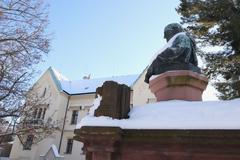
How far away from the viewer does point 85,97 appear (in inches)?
1111

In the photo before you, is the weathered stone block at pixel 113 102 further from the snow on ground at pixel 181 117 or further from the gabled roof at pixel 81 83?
the gabled roof at pixel 81 83

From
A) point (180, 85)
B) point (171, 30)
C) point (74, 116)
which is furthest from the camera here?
point (74, 116)

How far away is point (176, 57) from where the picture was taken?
15.7 ft

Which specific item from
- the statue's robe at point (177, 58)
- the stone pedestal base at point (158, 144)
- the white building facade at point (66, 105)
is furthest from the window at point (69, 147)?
the stone pedestal base at point (158, 144)

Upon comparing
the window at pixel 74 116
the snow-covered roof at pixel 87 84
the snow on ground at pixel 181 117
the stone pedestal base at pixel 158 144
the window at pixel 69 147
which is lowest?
the stone pedestal base at pixel 158 144

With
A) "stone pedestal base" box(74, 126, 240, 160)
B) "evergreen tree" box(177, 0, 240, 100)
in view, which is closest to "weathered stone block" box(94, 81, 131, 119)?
"stone pedestal base" box(74, 126, 240, 160)

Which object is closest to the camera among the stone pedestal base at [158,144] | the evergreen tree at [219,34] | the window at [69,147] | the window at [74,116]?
the stone pedestal base at [158,144]

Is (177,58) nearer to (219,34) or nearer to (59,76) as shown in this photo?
(219,34)

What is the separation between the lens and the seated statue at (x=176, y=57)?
476 cm

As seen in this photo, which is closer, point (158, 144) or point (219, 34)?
point (158, 144)

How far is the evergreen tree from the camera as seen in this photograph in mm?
13016

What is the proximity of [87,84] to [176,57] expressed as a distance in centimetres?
2627

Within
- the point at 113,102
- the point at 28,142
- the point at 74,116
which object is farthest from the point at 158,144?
the point at 74,116

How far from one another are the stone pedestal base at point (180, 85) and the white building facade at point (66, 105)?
20728mm
